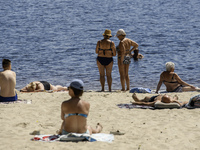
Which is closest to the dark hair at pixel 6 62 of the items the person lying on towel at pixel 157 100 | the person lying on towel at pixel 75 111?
the person lying on towel at pixel 157 100

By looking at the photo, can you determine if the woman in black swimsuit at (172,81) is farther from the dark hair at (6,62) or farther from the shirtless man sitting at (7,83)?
the dark hair at (6,62)

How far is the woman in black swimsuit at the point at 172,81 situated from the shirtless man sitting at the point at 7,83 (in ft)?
13.4

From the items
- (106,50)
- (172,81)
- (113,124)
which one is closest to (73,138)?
(113,124)

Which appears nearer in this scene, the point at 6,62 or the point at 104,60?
the point at 6,62

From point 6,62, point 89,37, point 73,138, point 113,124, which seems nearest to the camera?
point 73,138

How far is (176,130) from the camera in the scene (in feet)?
25.8

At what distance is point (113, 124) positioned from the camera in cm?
844

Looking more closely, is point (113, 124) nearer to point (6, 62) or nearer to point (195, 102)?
point (195, 102)

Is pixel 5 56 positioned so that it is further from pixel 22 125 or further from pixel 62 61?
pixel 22 125

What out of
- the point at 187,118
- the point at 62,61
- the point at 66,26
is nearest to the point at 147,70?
the point at 62,61

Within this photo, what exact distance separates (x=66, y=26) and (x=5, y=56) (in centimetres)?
1530

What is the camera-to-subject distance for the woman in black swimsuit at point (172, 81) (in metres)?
11.5

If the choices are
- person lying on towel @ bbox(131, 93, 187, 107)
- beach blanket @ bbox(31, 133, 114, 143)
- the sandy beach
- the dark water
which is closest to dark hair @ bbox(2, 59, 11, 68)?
the sandy beach

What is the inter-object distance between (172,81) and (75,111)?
216 inches
